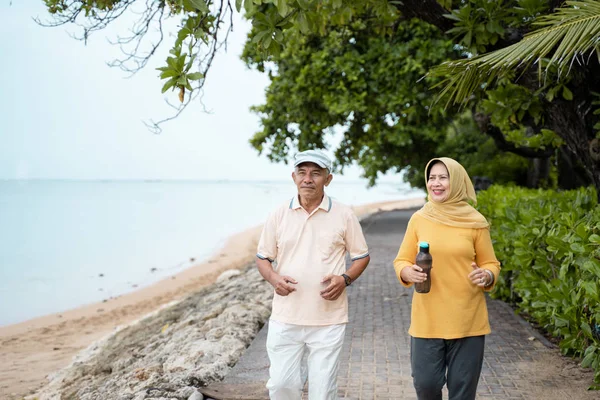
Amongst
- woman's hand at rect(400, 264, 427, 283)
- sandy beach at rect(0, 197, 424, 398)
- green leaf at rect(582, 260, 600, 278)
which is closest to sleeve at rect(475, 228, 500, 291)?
woman's hand at rect(400, 264, 427, 283)

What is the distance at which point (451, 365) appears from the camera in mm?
3674

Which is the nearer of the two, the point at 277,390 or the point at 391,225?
the point at 277,390

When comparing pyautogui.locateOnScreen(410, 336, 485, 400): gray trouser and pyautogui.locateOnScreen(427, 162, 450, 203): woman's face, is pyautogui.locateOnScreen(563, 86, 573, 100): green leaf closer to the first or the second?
pyautogui.locateOnScreen(427, 162, 450, 203): woman's face

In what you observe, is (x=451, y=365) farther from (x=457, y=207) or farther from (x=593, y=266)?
(x=593, y=266)

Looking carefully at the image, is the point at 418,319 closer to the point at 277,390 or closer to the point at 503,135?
the point at 277,390

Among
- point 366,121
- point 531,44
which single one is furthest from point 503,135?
point 531,44

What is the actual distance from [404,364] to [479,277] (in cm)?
270

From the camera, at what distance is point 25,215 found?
50688mm

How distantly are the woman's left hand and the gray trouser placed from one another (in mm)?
326

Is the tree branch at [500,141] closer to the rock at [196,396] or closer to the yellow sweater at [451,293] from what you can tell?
the rock at [196,396]

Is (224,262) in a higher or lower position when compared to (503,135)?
lower

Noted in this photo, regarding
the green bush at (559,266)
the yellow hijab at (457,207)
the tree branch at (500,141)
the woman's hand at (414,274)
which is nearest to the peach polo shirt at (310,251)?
the woman's hand at (414,274)

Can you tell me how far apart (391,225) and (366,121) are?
5.53 m

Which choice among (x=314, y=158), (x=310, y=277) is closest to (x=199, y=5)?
(x=314, y=158)
